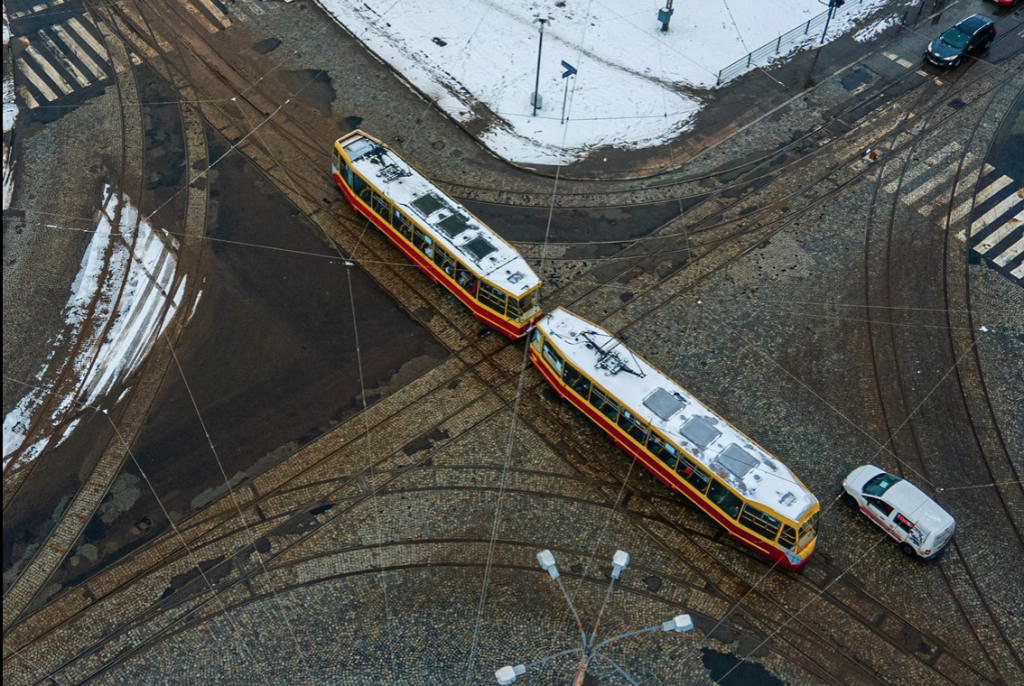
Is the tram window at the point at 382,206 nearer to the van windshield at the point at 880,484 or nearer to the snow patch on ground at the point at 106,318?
the snow patch on ground at the point at 106,318

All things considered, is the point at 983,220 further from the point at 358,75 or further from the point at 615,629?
the point at 358,75

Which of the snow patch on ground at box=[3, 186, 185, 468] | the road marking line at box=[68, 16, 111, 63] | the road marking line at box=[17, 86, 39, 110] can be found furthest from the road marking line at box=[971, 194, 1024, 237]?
the road marking line at box=[17, 86, 39, 110]

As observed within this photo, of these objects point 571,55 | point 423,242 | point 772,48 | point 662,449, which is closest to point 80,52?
point 423,242

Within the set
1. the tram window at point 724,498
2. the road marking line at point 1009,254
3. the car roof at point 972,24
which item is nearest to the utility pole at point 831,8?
the car roof at point 972,24

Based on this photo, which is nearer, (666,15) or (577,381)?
(577,381)

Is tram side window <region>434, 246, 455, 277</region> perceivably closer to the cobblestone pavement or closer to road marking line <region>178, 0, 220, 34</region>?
the cobblestone pavement

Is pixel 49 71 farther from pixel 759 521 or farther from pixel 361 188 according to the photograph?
pixel 759 521

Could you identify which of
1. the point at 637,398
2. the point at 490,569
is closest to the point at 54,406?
the point at 490,569
